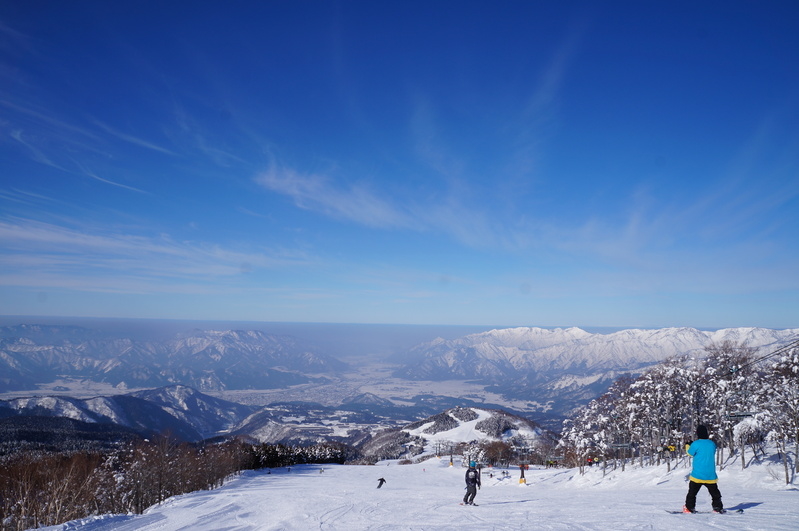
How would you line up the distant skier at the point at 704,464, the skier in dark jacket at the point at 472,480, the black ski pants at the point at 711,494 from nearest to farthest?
the distant skier at the point at 704,464
the black ski pants at the point at 711,494
the skier in dark jacket at the point at 472,480

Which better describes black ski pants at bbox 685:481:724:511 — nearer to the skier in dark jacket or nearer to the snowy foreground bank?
the snowy foreground bank

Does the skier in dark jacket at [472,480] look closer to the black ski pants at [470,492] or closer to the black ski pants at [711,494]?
the black ski pants at [470,492]

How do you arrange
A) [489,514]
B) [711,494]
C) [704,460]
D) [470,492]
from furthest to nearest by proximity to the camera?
1. [470,492]
2. [489,514]
3. [711,494]
4. [704,460]

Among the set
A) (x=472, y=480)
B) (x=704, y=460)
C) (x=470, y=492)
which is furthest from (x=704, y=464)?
(x=470, y=492)

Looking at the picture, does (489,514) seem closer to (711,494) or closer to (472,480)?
(472,480)

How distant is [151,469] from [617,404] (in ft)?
151

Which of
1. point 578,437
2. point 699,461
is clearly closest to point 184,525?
point 699,461

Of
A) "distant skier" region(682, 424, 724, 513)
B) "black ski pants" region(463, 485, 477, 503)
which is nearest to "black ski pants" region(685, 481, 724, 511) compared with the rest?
"distant skier" region(682, 424, 724, 513)

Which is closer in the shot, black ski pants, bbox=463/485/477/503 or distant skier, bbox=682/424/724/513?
distant skier, bbox=682/424/724/513

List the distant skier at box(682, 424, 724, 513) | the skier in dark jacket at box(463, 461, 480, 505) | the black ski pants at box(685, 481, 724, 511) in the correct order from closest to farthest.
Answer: the distant skier at box(682, 424, 724, 513) < the black ski pants at box(685, 481, 724, 511) < the skier in dark jacket at box(463, 461, 480, 505)

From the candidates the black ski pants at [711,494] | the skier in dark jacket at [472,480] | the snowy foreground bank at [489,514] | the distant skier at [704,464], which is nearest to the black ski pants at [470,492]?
the skier in dark jacket at [472,480]

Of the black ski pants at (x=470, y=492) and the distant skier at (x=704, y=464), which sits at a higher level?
the distant skier at (x=704, y=464)

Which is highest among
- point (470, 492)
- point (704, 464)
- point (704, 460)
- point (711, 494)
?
point (704, 460)

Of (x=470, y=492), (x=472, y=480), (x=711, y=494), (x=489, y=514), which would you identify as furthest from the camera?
(x=470, y=492)
